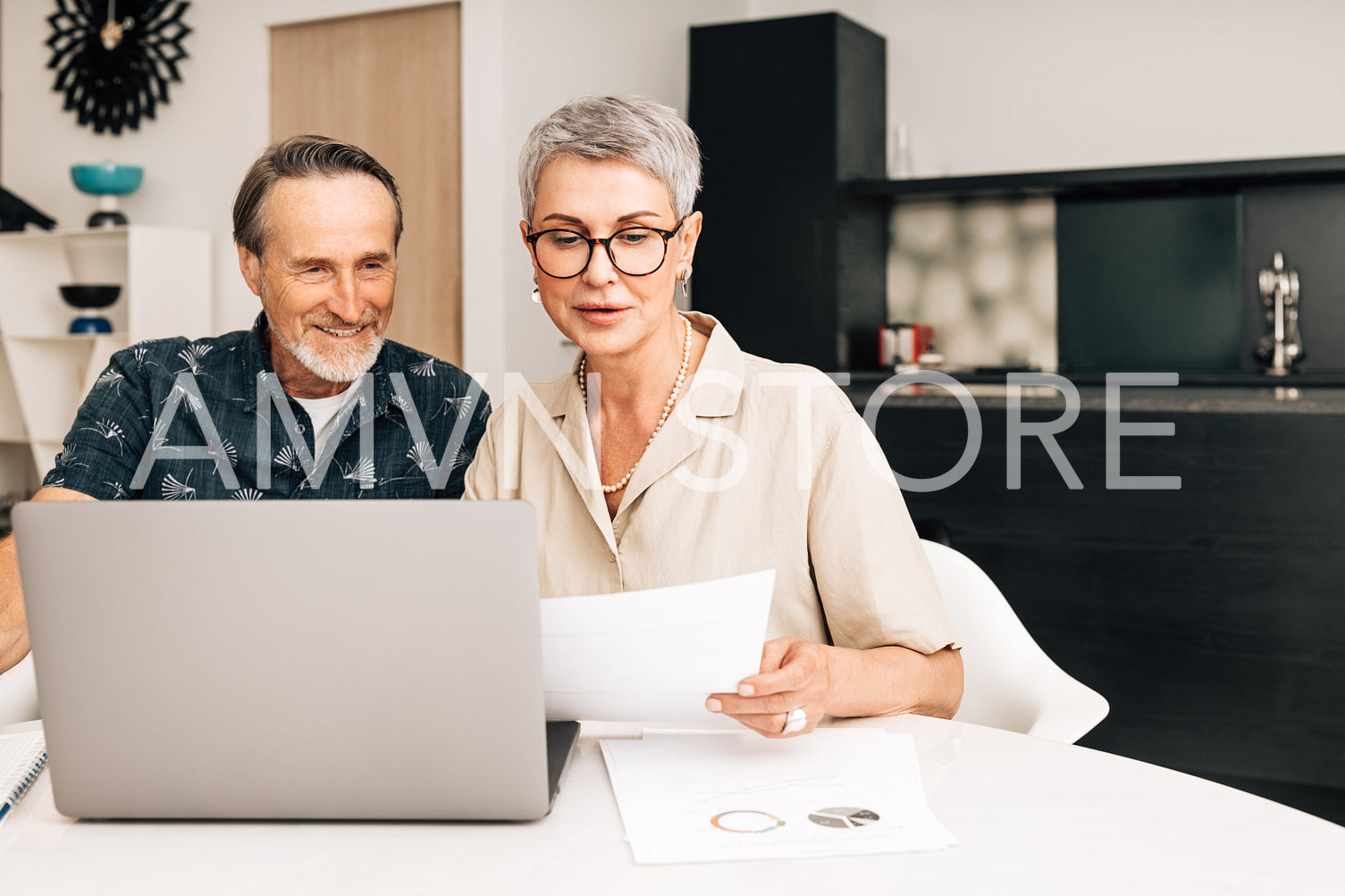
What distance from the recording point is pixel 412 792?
0.89 meters

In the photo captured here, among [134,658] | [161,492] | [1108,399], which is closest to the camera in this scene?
[134,658]

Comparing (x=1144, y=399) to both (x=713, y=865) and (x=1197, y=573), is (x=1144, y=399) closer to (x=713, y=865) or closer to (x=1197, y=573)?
(x=1197, y=573)

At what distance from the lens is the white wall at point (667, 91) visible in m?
4.08

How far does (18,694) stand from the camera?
1375mm

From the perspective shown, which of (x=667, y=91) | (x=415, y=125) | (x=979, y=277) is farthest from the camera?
(x=979, y=277)

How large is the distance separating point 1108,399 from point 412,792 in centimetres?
218

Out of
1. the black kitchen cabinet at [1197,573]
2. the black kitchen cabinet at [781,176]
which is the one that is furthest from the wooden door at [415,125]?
the black kitchen cabinet at [1197,573]

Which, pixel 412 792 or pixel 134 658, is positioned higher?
pixel 134 658

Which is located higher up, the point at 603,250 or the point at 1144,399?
the point at 603,250

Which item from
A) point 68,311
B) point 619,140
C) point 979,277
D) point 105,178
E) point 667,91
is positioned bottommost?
point 619,140

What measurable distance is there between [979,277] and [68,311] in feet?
12.7

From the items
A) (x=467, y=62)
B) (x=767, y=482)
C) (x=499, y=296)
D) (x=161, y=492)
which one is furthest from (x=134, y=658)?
(x=467, y=62)

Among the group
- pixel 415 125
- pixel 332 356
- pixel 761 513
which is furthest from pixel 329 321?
pixel 415 125

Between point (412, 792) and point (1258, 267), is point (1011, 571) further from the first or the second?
point (1258, 267)
